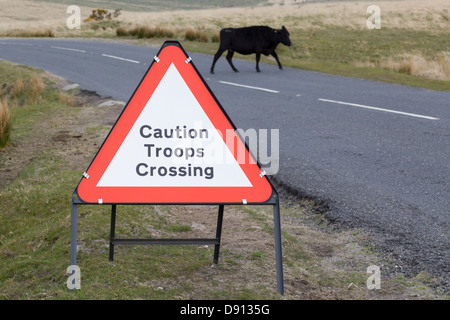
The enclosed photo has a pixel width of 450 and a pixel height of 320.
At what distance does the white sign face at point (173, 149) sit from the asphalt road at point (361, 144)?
1.63m

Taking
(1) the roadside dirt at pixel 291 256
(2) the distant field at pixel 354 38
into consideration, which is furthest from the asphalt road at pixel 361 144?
(2) the distant field at pixel 354 38

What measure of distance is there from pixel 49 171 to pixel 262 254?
12.2ft

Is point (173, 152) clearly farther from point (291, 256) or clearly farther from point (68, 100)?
point (68, 100)

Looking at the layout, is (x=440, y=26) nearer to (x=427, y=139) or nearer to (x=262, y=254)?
(x=427, y=139)

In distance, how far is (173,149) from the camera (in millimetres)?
3861

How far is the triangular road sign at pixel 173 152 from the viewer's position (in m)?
3.80

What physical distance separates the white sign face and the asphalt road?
1.63 m

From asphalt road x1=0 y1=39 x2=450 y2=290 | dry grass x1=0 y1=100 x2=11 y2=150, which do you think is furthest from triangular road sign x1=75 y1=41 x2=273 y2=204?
dry grass x1=0 y1=100 x2=11 y2=150

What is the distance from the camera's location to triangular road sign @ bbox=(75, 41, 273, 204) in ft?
12.5

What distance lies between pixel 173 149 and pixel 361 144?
522 cm

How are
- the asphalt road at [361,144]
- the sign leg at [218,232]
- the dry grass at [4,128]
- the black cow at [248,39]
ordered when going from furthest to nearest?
the black cow at [248,39], the dry grass at [4,128], the asphalt road at [361,144], the sign leg at [218,232]

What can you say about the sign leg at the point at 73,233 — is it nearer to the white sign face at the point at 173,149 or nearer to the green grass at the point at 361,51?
the white sign face at the point at 173,149

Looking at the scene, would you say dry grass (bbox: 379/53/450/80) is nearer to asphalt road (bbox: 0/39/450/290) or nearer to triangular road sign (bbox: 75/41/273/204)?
asphalt road (bbox: 0/39/450/290)
